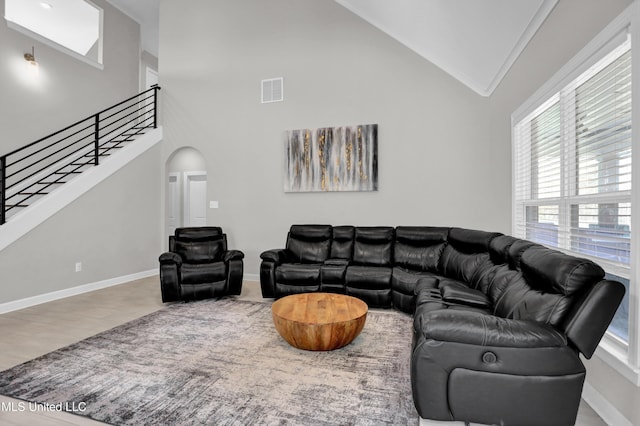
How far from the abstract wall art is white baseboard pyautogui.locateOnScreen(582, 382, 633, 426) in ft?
11.1

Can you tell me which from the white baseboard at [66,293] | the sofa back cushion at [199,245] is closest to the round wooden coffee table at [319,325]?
the sofa back cushion at [199,245]

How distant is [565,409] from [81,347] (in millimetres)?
3483

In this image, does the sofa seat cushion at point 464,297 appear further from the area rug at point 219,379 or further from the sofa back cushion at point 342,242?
the sofa back cushion at point 342,242

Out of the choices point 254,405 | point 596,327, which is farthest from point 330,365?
point 596,327

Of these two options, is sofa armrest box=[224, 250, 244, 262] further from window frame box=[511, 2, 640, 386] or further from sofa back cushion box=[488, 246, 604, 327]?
window frame box=[511, 2, 640, 386]

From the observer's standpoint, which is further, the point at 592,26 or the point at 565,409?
the point at 592,26

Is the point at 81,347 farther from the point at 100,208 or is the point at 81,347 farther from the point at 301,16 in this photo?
the point at 301,16

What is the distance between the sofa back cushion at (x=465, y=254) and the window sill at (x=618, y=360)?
1162mm

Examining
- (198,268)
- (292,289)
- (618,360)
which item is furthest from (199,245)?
(618,360)

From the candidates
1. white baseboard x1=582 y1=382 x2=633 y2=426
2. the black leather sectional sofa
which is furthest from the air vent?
white baseboard x1=582 y1=382 x2=633 y2=426

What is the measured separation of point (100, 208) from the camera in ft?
16.5

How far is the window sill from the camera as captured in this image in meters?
1.69

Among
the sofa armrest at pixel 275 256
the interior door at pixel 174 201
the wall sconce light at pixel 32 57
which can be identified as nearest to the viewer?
the sofa armrest at pixel 275 256

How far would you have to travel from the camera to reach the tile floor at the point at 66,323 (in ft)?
6.27
